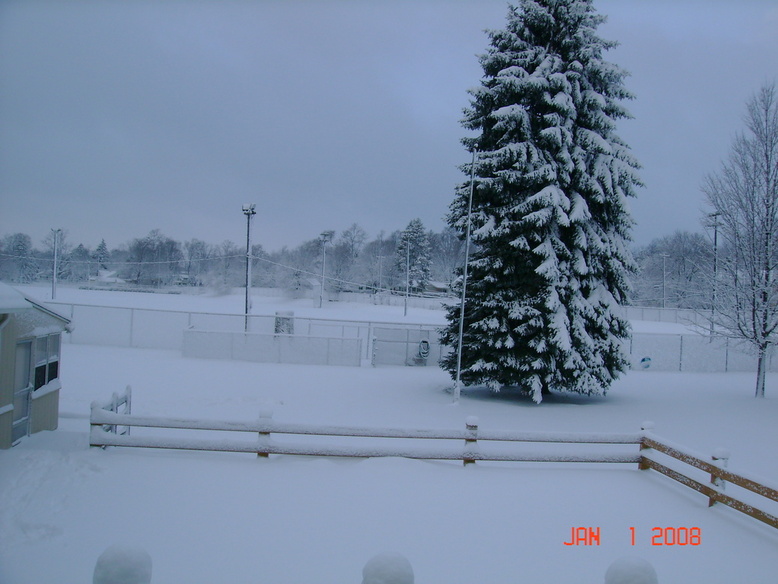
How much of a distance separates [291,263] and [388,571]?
79259 mm

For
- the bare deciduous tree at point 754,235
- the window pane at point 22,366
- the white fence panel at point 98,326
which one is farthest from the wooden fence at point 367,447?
the white fence panel at point 98,326

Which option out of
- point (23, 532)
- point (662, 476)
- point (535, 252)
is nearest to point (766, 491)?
point (662, 476)

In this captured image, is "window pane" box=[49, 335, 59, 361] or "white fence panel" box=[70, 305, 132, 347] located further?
"white fence panel" box=[70, 305, 132, 347]

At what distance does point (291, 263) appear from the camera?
261 ft

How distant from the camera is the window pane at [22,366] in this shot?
687cm

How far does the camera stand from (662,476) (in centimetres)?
683

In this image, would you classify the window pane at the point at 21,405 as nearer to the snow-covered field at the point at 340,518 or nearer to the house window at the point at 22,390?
the house window at the point at 22,390

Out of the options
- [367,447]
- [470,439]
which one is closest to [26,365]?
[367,447]

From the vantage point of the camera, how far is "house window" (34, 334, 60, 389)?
7.52m

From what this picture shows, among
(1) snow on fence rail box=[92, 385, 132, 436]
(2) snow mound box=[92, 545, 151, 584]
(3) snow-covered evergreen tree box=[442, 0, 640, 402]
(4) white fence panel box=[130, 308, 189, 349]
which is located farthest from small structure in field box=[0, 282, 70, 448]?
(4) white fence panel box=[130, 308, 189, 349]

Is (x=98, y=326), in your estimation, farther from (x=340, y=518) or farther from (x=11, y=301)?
(x=340, y=518)

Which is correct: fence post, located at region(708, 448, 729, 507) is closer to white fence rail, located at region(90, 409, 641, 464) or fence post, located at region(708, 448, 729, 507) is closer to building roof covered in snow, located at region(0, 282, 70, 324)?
white fence rail, located at region(90, 409, 641, 464)

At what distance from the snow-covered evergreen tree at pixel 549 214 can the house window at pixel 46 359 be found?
9.48m

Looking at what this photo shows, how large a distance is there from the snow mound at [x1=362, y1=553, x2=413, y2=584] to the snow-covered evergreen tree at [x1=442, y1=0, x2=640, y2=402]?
1140 centimetres
